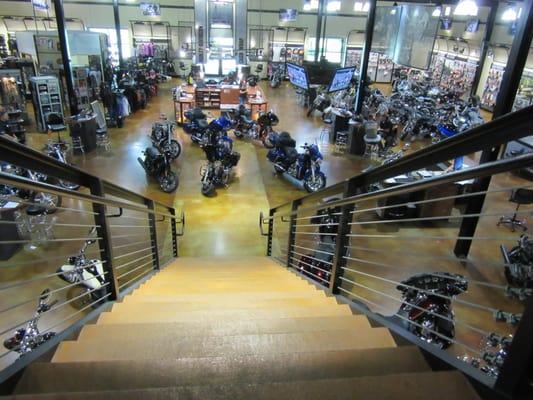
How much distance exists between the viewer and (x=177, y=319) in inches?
89.0

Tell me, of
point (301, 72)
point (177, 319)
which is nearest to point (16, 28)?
point (301, 72)

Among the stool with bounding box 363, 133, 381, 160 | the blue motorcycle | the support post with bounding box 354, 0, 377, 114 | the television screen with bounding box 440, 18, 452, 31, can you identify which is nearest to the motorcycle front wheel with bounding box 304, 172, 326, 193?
the blue motorcycle

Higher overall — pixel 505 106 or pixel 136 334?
pixel 505 106

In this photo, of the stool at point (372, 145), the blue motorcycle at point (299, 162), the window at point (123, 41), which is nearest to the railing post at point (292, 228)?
the blue motorcycle at point (299, 162)

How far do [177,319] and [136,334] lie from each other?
405 millimetres

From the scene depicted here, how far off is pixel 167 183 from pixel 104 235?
18.7ft

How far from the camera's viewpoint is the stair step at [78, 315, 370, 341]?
6.16 feet

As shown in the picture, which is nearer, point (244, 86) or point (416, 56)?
point (416, 56)

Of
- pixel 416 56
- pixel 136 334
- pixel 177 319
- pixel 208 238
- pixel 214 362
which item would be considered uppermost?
pixel 416 56

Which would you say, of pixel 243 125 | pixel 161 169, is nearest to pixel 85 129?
pixel 161 169

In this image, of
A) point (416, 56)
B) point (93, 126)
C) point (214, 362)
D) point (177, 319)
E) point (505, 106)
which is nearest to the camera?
point (214, 362)

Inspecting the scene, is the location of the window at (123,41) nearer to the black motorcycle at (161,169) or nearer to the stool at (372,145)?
the black motorcycle at (161,169)

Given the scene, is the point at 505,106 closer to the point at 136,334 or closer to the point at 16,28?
the point at 136,334

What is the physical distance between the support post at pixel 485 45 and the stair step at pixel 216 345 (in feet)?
49.6
